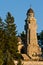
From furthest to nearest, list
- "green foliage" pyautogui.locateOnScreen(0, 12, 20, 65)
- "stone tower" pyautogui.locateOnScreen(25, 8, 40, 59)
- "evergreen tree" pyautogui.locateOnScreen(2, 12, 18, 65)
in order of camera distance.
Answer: "stone tower" pyautogui.locateOnScreen(25, 8, 40, 59) → "evergreen tree" pyautogui.locateOnScreen(2, 12, 18, 65) → "green foliage" pyautogui.locateOnScreen(0, 12, 20, 65)

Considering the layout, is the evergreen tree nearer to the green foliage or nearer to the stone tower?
the green foliage

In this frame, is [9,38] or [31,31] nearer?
[9,38]

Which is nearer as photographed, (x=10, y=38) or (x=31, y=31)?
(x=10, y=38)

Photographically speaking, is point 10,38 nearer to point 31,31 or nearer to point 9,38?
point 9,38

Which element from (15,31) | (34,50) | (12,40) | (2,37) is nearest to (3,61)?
(2,37)

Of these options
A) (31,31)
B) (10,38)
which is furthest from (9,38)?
(31,31)

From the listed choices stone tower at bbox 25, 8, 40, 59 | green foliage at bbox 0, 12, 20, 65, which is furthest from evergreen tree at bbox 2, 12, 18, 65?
stone tower at bbox 25, 8, 40, 59

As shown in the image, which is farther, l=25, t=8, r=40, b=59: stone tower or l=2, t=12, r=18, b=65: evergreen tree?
l=25, t=8, r=40, b=59: stone tower

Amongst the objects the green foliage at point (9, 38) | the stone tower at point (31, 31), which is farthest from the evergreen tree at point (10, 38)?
the stone tower at point (31, 31)

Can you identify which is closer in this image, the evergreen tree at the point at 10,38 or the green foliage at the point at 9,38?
the green foliage at the point at 9,38

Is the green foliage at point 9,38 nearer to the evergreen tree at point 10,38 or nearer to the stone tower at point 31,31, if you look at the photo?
the evergreen tree at point 10,38

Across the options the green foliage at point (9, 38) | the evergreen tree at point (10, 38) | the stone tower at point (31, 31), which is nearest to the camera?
the green foliage at point (9, 38)

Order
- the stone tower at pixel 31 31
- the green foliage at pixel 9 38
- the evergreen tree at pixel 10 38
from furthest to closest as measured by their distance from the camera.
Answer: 1. the stone tower at pixel 31 31
2. the evergreen tree at pixel 10 38
3. the green foliage at pixel 9 38

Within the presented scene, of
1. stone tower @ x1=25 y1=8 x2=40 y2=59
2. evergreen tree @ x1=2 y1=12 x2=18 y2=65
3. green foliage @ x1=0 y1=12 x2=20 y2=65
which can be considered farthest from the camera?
stone tower @ x1=25 y1=8 x2=40 y2=59
